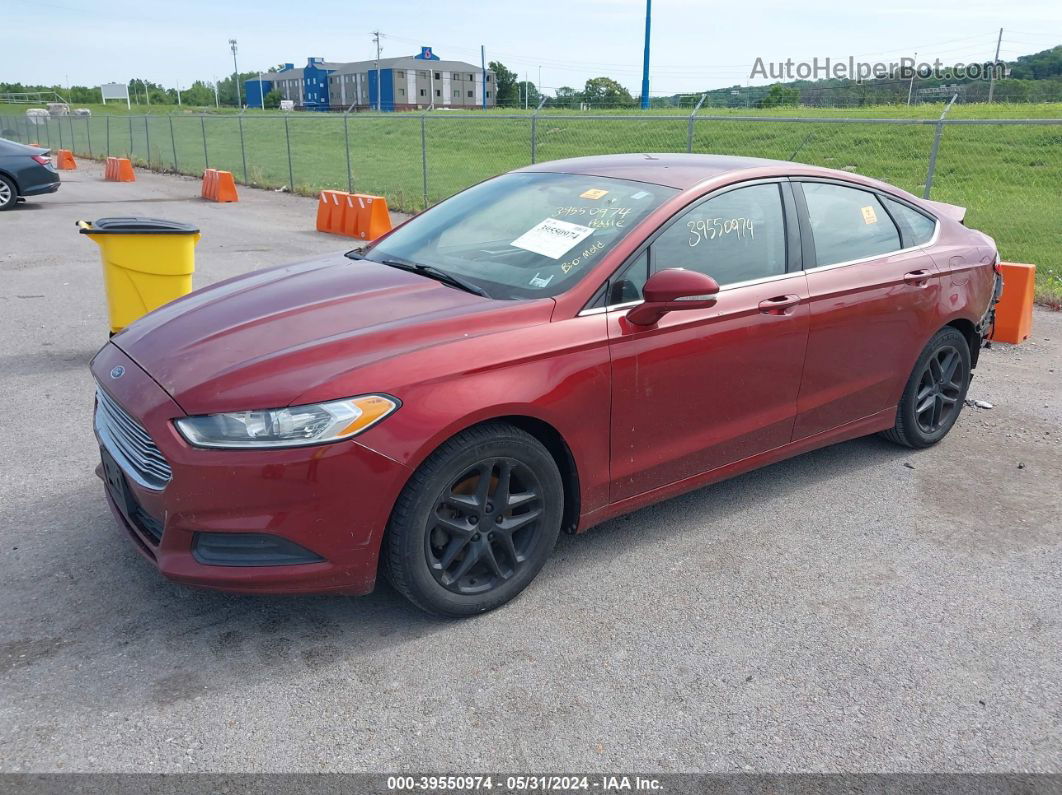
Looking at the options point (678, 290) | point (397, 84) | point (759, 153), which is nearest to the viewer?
point (678, 290)

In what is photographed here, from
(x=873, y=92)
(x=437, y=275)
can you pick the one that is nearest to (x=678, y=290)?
(x=437, y=275)

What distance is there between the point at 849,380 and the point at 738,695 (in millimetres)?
2051

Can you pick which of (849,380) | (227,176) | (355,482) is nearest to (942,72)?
(227,176)

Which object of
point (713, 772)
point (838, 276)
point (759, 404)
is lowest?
point (713, 772)

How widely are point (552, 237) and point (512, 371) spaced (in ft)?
2.91

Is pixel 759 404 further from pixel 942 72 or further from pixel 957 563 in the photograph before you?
pixel 942 72

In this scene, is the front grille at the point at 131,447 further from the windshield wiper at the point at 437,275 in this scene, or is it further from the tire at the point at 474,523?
the windshield wiper at the point at 437,275

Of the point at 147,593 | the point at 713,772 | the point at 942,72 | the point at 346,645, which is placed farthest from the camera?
the point at 942,72

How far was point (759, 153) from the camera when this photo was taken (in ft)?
68.7

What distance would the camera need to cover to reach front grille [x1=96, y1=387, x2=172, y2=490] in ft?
9.73

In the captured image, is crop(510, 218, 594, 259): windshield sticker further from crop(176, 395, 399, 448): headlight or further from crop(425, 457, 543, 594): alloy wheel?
crop(176, 395, 399, 448): headlight

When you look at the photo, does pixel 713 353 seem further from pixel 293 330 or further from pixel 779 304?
pixel 293 330

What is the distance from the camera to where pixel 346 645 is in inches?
123

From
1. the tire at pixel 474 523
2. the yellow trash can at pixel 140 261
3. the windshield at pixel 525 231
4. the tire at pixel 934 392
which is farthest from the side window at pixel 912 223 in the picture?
the yellow trash can at pixel 140 261
